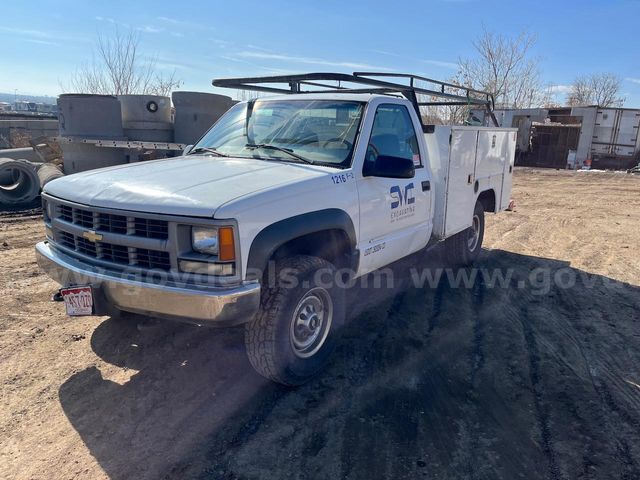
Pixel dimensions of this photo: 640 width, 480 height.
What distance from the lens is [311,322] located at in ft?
12.0

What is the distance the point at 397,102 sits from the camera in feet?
14.8

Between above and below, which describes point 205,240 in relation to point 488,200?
above

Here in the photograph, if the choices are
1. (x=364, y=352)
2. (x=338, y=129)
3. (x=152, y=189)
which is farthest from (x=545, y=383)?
(x=152, y=189)

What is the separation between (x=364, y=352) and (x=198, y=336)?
145 cm

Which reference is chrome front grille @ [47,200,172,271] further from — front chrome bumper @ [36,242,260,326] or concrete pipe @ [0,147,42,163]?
concrete pipe @ [0,147,42,163]

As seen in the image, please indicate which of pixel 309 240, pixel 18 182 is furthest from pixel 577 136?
pixel 309 240

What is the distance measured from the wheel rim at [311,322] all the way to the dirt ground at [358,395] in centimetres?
29

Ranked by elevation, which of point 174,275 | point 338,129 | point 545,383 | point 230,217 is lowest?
point 545,383

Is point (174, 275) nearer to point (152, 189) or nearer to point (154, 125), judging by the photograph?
point (152, 189)

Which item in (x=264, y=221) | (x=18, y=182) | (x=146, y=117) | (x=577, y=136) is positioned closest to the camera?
(x=264, y=221)

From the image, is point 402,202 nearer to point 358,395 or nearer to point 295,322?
point 295,322

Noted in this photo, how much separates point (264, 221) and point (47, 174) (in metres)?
8.59

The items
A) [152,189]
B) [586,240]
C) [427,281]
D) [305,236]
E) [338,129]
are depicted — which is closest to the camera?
[152,189]

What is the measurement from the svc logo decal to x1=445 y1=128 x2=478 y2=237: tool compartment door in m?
0.83
